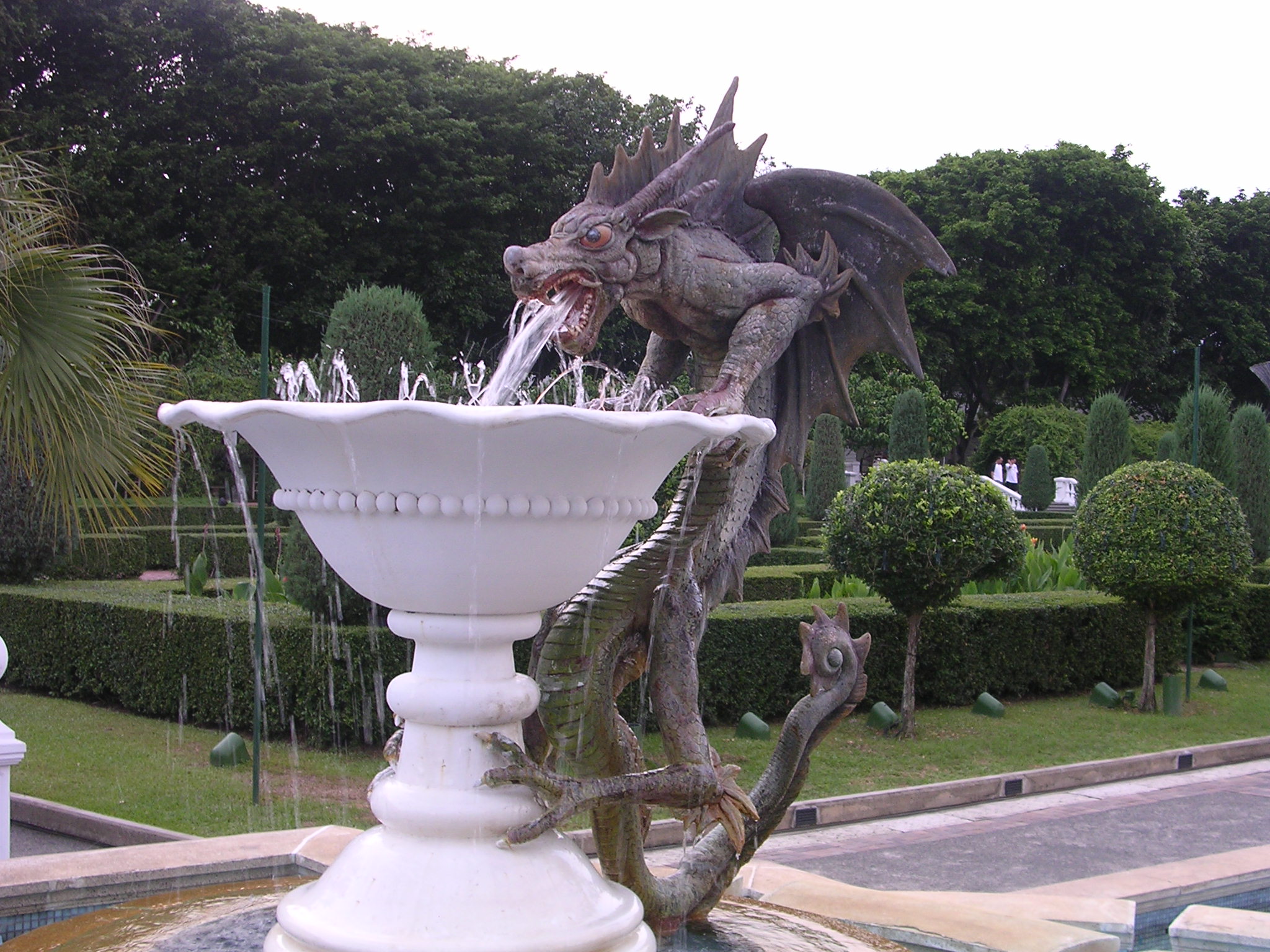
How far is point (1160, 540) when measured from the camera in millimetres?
10648

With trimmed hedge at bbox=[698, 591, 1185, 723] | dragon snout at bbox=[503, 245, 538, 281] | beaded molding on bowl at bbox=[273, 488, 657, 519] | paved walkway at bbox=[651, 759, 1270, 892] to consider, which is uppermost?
dragon snout at bbox=[503, 245, 538, 281]

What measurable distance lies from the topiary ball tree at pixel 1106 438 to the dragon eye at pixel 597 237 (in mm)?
15067

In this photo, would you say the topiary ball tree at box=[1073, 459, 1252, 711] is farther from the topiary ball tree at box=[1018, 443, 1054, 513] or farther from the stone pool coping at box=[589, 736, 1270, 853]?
the topiary ball tree at box=[1018, 443, 1054, 513]

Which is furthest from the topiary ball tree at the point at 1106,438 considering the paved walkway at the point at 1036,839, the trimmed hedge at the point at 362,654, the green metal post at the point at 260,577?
the green metal post at the point at 260,577

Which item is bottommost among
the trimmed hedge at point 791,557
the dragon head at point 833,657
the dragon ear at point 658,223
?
the trimmed hedge at point 791,557

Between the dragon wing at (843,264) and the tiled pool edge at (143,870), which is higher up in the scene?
the dragon wing at (843,264)

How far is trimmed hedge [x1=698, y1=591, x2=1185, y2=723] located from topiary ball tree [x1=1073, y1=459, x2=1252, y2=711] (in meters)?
0.49

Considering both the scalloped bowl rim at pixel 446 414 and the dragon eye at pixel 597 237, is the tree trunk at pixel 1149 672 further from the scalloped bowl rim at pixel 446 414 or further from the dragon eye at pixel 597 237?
the scalloped bowl rim at pixel 446 414

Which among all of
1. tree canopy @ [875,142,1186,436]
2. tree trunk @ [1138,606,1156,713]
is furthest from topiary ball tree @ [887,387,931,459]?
tree canopy @ [875,142,1186,436]

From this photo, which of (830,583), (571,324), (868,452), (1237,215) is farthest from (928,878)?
(1237,215)

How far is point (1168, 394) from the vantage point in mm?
35094

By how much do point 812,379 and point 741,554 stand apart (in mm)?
615

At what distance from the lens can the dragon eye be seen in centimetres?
321

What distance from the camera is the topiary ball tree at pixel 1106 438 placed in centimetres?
1702
